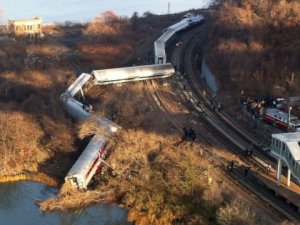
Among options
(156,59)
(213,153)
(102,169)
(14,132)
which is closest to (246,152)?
(213,153)

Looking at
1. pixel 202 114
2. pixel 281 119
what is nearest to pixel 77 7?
pixel 202 114

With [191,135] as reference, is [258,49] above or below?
above

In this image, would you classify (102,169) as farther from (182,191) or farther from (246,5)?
(246,5)

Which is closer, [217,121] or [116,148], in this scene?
[116,148]

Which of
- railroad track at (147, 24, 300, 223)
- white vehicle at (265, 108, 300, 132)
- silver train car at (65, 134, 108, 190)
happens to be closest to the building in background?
railroad track at (147, 24, 300, 223)

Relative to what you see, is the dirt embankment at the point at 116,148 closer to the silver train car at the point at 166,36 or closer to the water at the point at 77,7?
the silver train car at the point at 166,36

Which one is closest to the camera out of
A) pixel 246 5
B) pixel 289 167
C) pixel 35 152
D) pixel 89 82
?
pixel 289 167

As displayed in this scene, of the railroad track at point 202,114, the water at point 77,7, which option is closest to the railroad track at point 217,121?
the railroad track at point 202,114

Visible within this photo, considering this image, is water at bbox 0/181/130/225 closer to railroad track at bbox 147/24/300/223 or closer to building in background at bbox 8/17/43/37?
railroad track at bbox 147/24/300/223

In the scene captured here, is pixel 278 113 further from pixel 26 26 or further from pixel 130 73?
pixel 26 26
